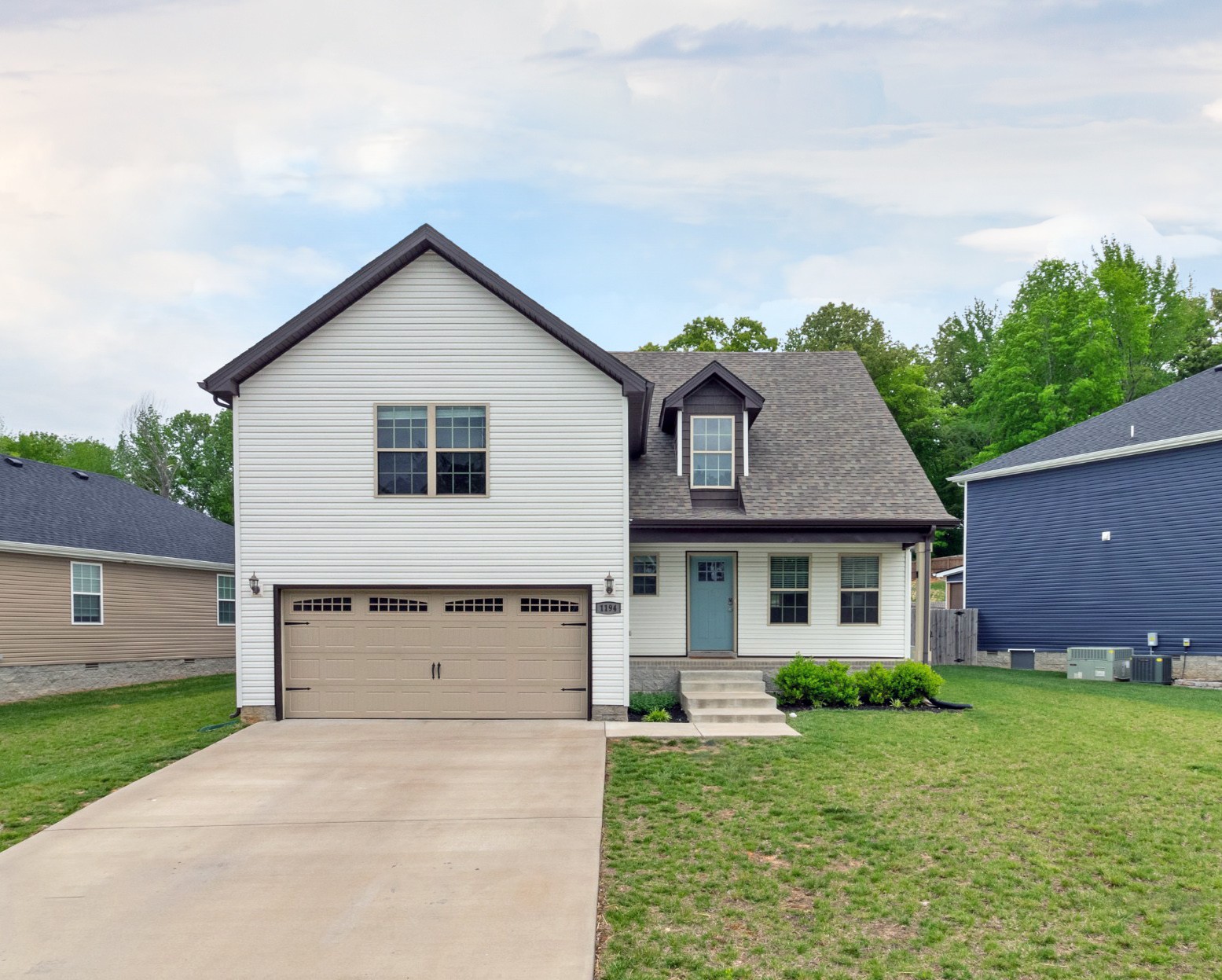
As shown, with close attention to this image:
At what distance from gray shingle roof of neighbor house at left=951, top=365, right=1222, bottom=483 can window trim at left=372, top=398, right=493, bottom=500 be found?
16.6 m

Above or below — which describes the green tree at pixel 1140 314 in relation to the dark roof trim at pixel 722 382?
above

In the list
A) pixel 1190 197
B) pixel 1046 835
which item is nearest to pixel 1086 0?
pixel 1046 835

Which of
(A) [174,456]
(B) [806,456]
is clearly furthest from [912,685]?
(A) [174,456]

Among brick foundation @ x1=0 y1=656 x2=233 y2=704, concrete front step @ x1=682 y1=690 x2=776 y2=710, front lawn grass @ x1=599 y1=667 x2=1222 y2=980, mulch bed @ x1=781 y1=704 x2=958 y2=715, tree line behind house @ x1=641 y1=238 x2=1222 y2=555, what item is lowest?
brick foundation @ x1=0 y1=656 x2=233 y2=704

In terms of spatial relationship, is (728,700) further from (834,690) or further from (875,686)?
(875,686)

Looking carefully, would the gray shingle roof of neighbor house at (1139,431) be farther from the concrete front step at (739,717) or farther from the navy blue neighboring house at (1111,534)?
the concrete front step at (739,717)

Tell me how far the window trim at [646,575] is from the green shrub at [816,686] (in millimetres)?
2884

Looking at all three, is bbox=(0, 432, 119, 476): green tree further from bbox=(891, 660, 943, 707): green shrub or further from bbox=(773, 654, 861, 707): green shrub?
bbox=(891, 660, 943, 707): green shrub

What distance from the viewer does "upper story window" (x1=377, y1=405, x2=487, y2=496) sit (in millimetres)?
13156

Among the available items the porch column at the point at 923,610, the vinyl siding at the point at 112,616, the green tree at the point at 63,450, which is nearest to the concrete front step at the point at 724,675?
the porch column at the point at 923,610

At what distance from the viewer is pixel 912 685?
564 inches

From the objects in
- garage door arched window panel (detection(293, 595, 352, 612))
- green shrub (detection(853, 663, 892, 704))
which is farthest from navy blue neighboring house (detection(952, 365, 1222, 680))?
garage door arched window panel (detection(293, 595, 352, 612))

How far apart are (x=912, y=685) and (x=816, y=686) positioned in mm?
1715

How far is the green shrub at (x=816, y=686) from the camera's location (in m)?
14.3
